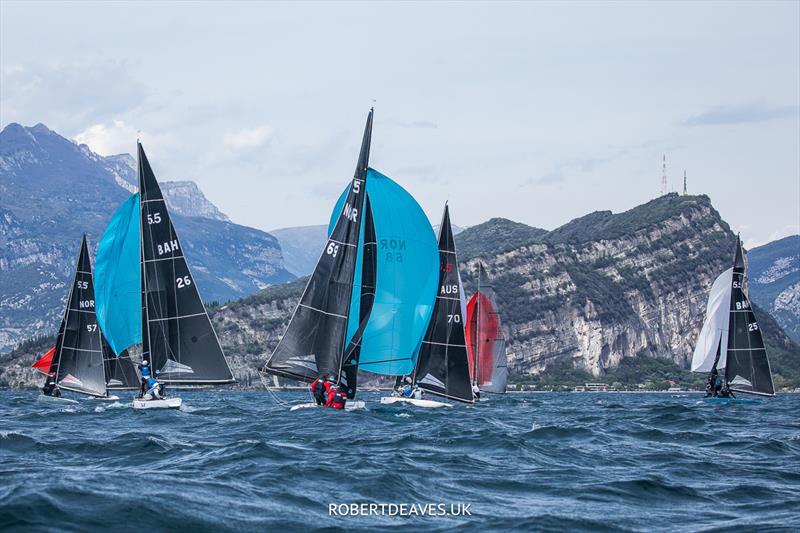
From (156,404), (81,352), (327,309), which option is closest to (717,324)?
(81,352)

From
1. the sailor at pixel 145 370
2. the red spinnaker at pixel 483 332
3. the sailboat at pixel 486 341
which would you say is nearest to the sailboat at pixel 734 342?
the sailboat at pixel 486 341

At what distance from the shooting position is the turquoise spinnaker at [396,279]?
52.9 m

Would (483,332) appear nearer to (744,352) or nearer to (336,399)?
(744,352)

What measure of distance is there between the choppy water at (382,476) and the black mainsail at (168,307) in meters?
7.88

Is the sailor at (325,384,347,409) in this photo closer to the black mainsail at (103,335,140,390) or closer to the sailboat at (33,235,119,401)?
the sailboat at (33,235,119,401)

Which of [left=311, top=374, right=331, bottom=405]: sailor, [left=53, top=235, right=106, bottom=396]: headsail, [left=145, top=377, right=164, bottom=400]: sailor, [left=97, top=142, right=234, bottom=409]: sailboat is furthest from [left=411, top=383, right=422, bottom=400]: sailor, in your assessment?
[left=53, top=235, right=106, bottom=396]: headsail

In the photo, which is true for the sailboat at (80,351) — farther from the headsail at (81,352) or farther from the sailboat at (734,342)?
the sailboat at (734,342)

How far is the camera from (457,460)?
32531mm

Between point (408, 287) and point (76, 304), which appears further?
point (76, 304)

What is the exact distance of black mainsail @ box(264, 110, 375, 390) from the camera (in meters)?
50.5

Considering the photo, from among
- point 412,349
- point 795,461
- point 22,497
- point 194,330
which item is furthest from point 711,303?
point 22,497

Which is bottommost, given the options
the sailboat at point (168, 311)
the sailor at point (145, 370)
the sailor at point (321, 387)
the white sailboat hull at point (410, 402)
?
the white sailboat hull at point (410, 402)

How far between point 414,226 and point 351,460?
23591mm

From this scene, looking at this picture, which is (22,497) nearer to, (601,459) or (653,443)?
(601,459)
